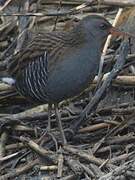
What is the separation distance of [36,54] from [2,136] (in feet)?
2.19

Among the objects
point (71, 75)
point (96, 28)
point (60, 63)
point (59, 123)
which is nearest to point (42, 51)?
point (60, 63)

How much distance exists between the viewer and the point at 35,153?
517 cm

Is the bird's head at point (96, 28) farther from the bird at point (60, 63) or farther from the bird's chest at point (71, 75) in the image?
the bird's chest at point (71, 75)

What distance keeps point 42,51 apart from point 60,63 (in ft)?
0.59

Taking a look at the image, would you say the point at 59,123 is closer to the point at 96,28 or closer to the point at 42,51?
the point at 42,51

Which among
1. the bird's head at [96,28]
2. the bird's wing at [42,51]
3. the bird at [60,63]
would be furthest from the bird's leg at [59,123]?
the bird's head at [96,28]

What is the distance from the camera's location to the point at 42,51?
205 inches

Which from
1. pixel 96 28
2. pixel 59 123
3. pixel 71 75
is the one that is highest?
pixel 96 28

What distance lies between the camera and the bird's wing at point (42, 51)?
5148mm

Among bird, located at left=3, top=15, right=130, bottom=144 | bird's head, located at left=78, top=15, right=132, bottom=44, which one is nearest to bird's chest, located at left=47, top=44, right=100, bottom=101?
bird, located at left=3, top=15, right=130, bottom=144

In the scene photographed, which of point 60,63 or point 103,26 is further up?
point 103,26

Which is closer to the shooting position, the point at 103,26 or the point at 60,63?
the point at 60,63

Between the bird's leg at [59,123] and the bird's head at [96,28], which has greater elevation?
the bird's head at [96,28]

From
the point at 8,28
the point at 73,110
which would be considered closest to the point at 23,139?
the point at 73,110
